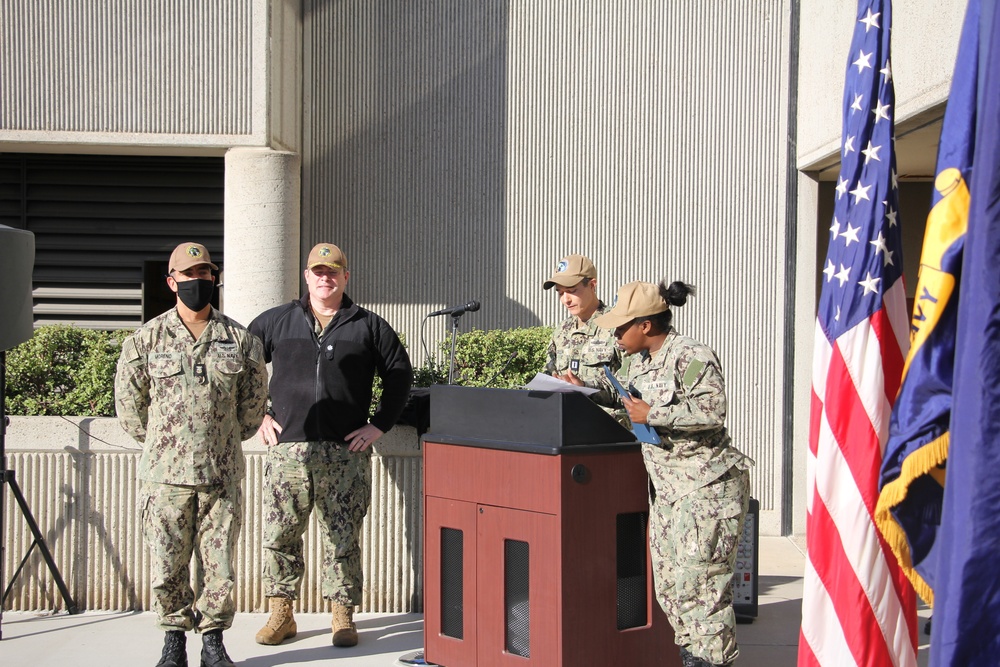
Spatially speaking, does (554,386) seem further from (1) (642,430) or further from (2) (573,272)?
(2) (573,272)

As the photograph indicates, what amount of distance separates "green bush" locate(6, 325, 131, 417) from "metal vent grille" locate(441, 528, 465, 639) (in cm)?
264

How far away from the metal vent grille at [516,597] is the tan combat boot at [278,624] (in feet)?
5.02

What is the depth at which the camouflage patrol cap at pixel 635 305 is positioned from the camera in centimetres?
434

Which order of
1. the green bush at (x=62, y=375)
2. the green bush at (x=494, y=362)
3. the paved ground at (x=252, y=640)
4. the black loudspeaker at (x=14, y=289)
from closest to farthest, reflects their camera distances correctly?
the black loudspeaker at (x=14, y=289)
the paved ground at (x=252, y=640)
the green bush at (x=62, y=375)
the green bush at (x=494, y=362)

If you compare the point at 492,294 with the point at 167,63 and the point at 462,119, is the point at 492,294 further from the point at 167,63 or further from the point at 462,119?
the point at 167,63

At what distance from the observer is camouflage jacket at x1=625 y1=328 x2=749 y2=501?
4.22 m

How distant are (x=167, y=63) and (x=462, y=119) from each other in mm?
2309

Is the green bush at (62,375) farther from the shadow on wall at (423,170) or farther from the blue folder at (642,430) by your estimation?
the blue folder at (642,430)

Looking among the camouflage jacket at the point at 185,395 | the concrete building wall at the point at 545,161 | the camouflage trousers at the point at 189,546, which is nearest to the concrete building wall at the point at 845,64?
the concrete building wall at the point at 545,161

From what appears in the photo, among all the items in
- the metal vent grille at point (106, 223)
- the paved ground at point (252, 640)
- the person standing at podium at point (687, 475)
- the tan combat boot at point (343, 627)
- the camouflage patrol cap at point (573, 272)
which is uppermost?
the metal vent grille at point (106, 223)

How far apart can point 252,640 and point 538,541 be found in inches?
80.9

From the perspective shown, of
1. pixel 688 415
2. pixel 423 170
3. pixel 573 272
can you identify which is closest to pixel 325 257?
pixel 573 272

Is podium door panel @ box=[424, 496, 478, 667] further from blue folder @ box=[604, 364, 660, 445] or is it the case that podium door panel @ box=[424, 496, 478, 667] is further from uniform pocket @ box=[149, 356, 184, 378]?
uniform pocket @ box=[149, 356, 184, 378]

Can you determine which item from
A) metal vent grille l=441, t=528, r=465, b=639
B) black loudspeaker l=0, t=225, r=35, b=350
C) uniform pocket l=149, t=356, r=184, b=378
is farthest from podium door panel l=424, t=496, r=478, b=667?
black loudspeaker l=0, t=225, r=35, b=350
